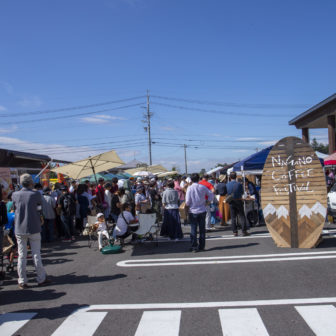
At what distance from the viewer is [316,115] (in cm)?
2539

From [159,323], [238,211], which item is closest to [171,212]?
[238,211]

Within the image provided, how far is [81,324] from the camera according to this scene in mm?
3951

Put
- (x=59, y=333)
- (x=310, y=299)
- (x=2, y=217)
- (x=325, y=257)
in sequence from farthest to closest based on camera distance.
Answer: (x=325, y=257) → (x=2, y=217) → (x=310, y=299) → (x=59, y=333)

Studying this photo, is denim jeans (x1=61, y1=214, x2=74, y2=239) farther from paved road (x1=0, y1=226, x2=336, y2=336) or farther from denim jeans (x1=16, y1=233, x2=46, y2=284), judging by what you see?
denim jeans (x1=16, y1=233, x2=46, y2=284)

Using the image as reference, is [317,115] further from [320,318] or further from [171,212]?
[320,318]

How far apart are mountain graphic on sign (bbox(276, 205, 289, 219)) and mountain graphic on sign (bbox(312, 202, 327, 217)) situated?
61cm

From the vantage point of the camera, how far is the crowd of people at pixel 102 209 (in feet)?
18.2

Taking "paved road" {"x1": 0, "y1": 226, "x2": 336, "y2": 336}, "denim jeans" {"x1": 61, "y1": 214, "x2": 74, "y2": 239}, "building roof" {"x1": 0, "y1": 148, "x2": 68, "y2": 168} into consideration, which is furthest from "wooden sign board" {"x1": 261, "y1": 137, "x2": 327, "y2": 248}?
"building roof" {"x1": 0, "y1": 148, "x2": 68, "y2": 168}

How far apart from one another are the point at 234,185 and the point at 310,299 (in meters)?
5.09

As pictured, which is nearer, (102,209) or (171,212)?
(171,212)

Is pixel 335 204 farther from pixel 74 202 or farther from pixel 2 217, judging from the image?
pixel 2 217

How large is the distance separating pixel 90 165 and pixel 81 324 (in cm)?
859

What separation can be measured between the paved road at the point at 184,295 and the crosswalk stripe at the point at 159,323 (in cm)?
1

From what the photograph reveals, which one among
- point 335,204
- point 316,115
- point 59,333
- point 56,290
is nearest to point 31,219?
point 56,290
